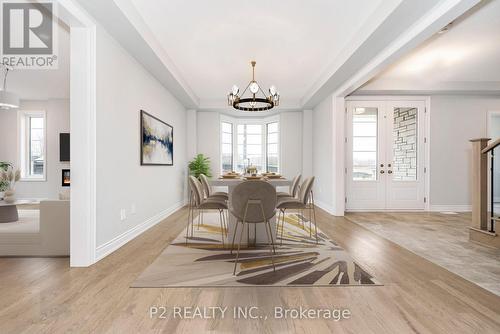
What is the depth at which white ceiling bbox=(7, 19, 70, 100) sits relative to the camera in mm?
4561

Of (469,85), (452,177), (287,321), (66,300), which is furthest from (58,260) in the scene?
(469,85)

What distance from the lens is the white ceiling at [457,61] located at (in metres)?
3.46

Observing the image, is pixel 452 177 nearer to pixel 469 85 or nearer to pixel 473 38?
pixel 469 85

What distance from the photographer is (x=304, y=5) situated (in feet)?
10.1

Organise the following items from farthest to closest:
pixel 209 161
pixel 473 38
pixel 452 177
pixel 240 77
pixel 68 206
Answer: pixel 209 161 < pixel 452 177 < pixel 240 77 < pixel 473 38 < pixel 68 206

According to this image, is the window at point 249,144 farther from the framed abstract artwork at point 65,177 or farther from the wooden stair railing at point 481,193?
the wooden stair railing at point 481,193

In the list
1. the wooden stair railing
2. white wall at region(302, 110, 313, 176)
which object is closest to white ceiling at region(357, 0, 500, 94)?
the wooden stair railing

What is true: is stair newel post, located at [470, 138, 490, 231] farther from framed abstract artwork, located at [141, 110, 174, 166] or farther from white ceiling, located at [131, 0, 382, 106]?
framed abstract artwork, located at [141, 110, 174, 166]

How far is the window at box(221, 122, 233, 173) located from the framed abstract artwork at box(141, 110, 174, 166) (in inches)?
96.1

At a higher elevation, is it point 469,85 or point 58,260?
point 469,85

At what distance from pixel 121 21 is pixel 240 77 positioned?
2.91 meters

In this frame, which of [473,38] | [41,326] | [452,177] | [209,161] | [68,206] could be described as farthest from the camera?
[209,161]

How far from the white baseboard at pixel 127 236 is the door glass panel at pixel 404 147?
4942 millimetres

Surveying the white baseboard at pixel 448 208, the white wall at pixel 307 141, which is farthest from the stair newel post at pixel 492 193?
the white wall at pixel 307 141
